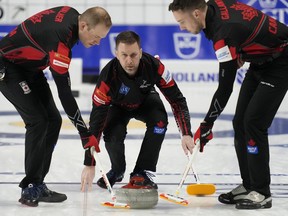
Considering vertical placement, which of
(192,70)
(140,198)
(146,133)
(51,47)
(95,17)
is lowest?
(192,70)

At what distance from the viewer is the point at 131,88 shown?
15.3 ft

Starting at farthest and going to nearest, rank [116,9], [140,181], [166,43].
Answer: [116,9]
[166,43]
[140,181]

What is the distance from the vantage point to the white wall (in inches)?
456

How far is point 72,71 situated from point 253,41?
7.25m

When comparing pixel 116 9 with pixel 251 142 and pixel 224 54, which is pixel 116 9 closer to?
pixel 251 142

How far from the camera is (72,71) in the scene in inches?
443

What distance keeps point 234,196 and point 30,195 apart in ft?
3.94

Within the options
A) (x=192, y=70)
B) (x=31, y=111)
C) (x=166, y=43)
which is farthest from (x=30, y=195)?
(x=166, y=43)

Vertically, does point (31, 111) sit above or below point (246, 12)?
below

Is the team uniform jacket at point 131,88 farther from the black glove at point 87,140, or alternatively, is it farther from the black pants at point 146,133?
the black glove at point 87,140

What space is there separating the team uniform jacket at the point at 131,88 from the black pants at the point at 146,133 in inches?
5.3

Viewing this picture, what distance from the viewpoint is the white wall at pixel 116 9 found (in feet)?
38.0

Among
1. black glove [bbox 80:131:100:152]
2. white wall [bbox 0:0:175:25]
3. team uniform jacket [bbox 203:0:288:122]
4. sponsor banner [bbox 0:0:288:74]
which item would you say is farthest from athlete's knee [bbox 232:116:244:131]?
white wall [bbox 0:0:175:25]

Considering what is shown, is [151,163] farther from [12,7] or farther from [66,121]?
[12,7]
